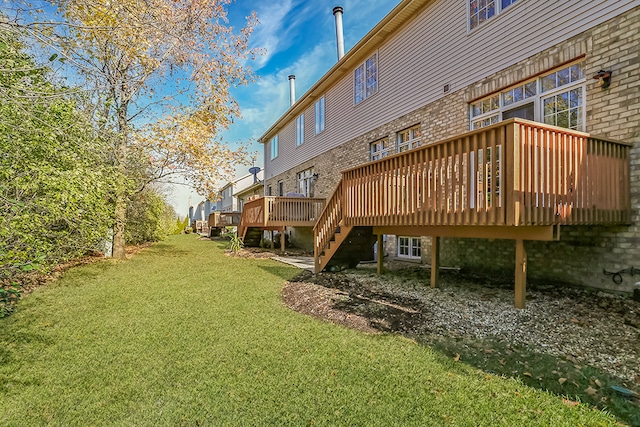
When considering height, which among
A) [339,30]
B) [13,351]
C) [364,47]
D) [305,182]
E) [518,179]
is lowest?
[13,351]

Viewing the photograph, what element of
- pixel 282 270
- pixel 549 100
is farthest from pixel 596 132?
pixel 282 270

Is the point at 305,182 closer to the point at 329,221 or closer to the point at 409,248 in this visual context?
the point at 409,248

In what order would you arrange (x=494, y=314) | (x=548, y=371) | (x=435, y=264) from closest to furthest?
(x=548, y=371)
(x=494, y=314)
(x=435, y=264)

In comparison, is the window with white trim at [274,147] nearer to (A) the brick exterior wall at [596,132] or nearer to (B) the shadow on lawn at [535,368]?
(A) the brick exterior wall at [596,132]

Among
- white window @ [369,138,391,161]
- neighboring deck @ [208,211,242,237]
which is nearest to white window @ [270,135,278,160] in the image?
neighboring deck @ [208,211,242,237]

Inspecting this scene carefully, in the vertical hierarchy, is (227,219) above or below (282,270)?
above

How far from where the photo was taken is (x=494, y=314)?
456 cm

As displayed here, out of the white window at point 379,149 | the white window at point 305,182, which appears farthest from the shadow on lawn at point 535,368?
the white window at point 305,182

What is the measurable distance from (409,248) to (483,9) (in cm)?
611

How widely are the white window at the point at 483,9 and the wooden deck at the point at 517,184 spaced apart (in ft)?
12.6

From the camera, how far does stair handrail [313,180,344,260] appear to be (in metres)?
7.71

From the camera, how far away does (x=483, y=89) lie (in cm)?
704

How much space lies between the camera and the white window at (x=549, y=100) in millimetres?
5457

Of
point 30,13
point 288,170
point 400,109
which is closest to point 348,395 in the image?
point 30,13
